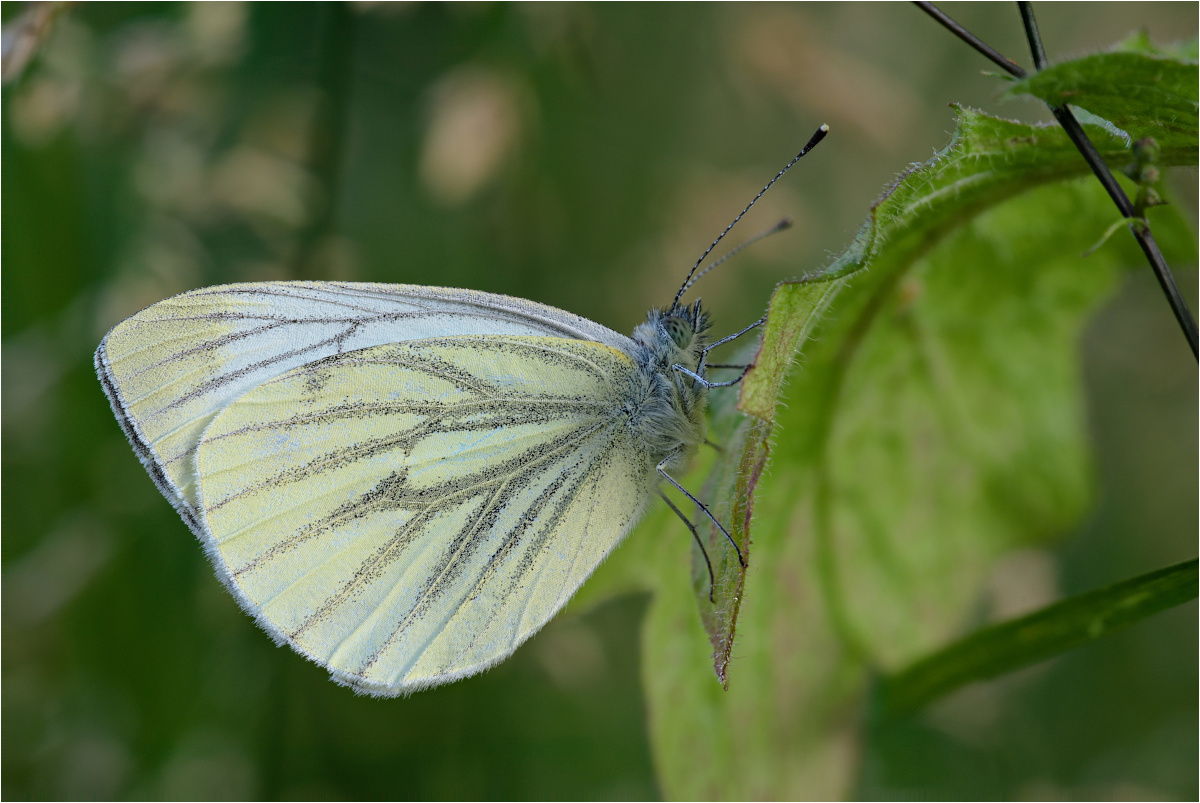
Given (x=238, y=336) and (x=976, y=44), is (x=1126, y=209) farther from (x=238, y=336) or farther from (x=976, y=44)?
(x=238, y=336)

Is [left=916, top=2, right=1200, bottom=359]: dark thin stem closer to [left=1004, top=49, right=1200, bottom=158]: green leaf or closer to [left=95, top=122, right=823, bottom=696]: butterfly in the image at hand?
[left=1004, top=49, right=1200, bottom=158]: green leaf

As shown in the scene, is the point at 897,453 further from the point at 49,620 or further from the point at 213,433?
the point at 49,620

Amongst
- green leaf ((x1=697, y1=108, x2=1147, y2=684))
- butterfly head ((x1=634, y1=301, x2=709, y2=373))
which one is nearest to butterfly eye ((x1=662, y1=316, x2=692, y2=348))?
butterfly head ((x1=634, y1=301, x2=709, y2=373))

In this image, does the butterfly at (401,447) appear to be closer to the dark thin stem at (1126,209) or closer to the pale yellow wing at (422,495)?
the pale yellow wing at (422,495)

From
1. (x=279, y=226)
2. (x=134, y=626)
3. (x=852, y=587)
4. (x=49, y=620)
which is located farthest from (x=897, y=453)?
(x=49, y=620)

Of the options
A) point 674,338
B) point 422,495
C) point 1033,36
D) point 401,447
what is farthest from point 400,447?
point 1033,36

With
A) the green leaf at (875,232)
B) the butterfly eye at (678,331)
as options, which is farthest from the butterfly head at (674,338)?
the green leaf at (875,232)

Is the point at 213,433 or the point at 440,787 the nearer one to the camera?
the point at 213,433
